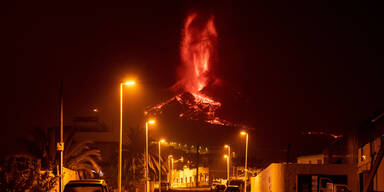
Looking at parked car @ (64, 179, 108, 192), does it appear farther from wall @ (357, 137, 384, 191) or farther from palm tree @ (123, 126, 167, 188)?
palm tree @ (123, 126, 167, 188)

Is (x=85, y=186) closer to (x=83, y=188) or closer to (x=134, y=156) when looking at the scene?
(x=83, y=188)

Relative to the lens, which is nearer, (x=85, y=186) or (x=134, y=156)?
(x=85, y=186)

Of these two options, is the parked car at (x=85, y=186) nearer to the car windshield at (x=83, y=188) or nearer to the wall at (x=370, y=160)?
the car windshield at (x=83, y=188)

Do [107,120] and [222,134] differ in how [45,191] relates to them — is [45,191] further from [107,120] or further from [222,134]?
[222,134]

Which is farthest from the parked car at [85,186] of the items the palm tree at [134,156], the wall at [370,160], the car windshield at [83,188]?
the palm tree at [134,156]

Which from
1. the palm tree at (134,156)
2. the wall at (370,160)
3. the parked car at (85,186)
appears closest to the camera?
the parked car at (85,186)

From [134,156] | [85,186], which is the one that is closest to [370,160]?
[85,186]

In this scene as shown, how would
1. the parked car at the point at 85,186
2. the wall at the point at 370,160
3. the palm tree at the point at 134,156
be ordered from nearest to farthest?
the parked car at the point at 85,186, the wall at the point at 370,160, the palm tree at the point at 134,156

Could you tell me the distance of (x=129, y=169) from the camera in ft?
170

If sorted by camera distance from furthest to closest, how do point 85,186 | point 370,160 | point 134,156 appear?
point 134,156, point 370,160, point 85,186

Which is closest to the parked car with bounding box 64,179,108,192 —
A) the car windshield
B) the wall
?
the car windshield

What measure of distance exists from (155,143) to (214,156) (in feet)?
167

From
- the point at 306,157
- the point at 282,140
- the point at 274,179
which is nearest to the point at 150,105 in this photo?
the point at 282,140

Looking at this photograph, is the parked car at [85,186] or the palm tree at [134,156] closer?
the parked car at [85,186]
